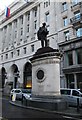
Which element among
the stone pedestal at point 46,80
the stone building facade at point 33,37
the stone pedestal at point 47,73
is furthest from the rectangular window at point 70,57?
the stone pedestal at point 47,73

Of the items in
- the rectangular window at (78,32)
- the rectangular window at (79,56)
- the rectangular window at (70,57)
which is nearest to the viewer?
the rectangular window at (79,56)

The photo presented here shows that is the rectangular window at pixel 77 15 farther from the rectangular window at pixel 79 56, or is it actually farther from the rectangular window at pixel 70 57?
the rectangular window at pixel 70 57

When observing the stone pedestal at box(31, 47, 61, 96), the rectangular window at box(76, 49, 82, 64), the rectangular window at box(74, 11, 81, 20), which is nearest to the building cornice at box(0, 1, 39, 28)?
the rectangular window at box(74, 11, 81, 20)

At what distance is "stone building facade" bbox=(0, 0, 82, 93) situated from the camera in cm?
3262

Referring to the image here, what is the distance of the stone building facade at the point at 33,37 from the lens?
32.6 metres

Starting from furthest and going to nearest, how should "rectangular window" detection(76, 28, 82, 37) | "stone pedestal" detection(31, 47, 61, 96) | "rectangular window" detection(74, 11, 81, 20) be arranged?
1. "rectangular window" detection(74, 11, 81, 20)
2. "rectangular window" detection(76, 28, 82, 37)
3. "stone pedestal" detection(31, 47, 61, 96)

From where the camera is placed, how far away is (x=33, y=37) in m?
44.2

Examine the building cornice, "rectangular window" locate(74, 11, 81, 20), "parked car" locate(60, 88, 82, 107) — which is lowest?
"parked car" locate(60, 88, 82, 107)

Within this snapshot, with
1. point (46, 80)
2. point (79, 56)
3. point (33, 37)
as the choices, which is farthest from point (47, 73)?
point (33, 37)

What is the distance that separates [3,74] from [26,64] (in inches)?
484

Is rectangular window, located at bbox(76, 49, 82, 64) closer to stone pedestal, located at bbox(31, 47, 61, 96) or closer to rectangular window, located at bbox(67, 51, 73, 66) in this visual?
rectangular window, located at bbox(67, 51, 73, 66)

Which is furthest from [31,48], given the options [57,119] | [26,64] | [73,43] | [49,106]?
[57,119]

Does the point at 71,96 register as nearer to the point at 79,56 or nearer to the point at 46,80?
the point at 46,80

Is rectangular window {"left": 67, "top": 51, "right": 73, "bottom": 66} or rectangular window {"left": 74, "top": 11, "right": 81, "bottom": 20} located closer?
rectangular window {"left": 74, "top": 11, "right": 81, "bottom": 20}
